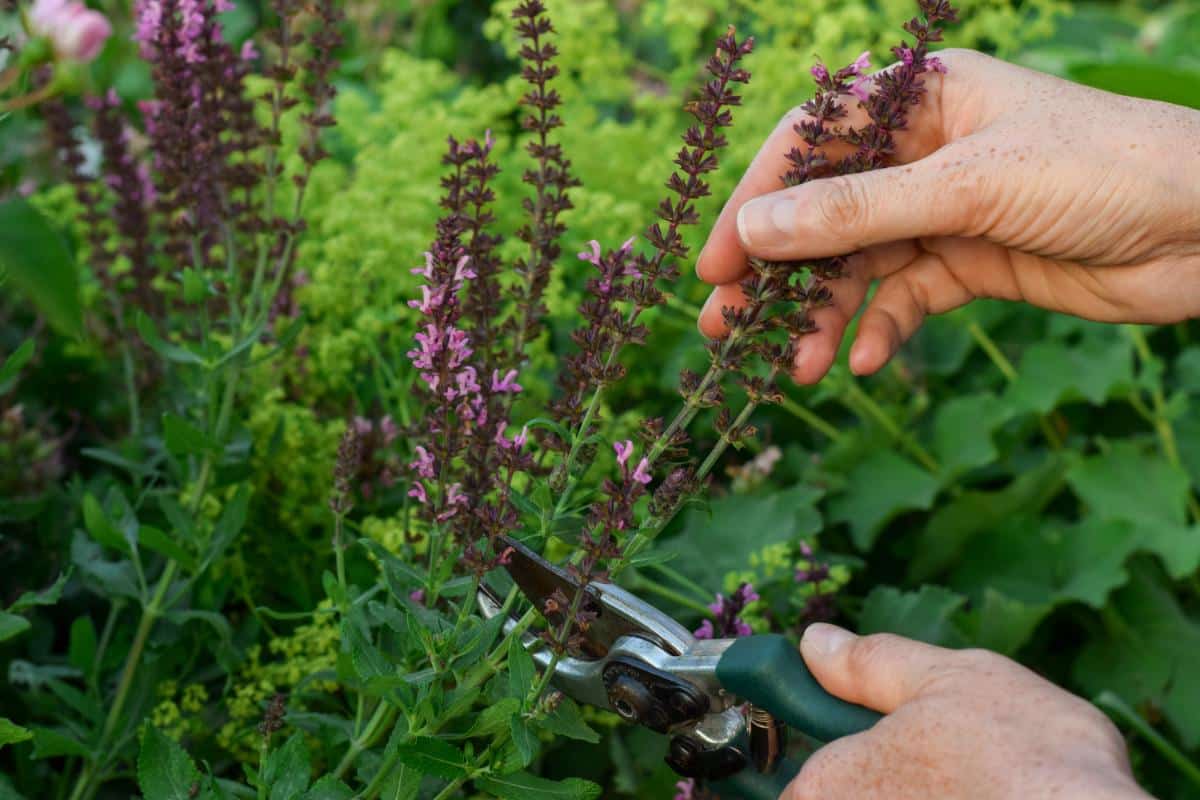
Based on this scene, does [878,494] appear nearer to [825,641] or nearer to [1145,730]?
[1145,730]

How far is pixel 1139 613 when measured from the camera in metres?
2.23

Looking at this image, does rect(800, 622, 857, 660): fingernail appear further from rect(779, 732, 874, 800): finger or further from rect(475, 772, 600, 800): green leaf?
rect(475, 772, 600, 800): green leaf

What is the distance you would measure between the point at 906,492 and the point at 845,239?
1020 mm

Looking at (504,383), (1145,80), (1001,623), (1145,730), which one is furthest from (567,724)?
(1145,80)

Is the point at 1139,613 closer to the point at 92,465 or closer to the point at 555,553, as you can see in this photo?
the point at 555,553

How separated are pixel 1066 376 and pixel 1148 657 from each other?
508mm

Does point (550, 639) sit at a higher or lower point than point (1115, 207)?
lower

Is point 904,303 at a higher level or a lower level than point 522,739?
higher

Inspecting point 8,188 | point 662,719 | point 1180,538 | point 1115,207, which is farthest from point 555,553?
point 8,188

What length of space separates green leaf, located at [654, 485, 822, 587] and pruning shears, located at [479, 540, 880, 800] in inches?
25.5

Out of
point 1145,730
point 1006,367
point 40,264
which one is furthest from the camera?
point 1006,367

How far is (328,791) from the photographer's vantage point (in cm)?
119

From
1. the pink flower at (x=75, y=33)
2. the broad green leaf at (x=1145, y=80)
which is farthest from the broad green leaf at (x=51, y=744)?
the broad green leaf at (x=1145, y=80)

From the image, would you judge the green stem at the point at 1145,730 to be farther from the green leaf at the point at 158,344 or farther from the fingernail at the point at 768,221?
the green leaf at the point at 158,344
